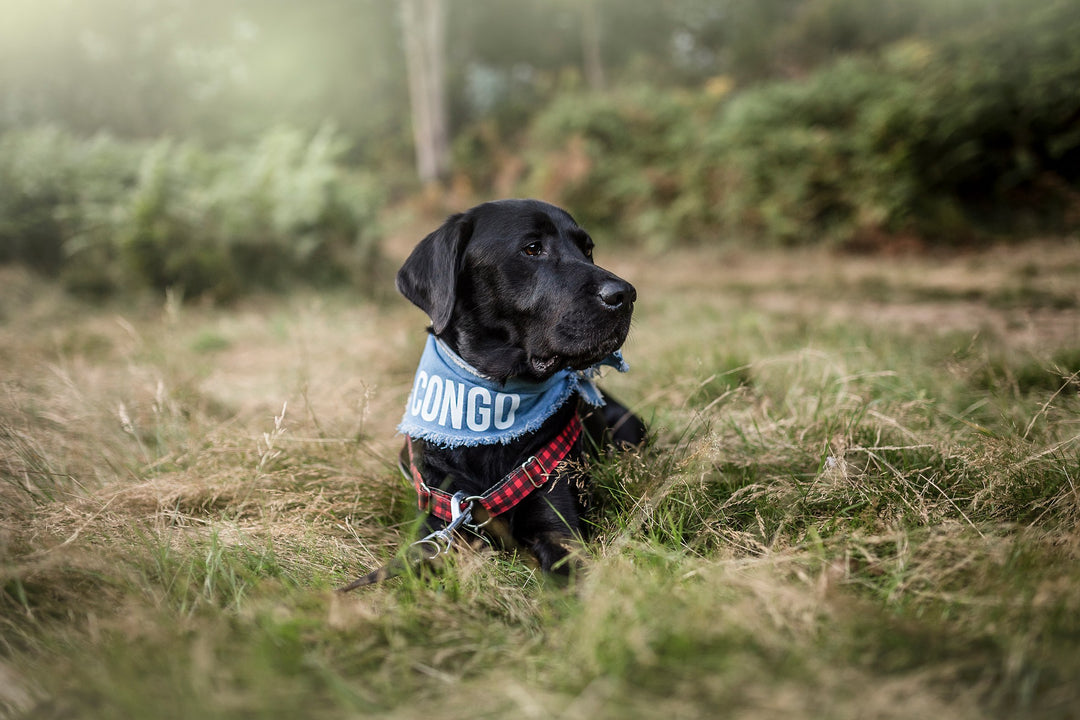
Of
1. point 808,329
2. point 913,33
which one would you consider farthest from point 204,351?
point 913,33

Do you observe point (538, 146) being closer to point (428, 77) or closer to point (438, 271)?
point (428, 77)

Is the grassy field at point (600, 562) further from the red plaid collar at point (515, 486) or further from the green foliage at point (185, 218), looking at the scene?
the green foliage at point (185, 218)

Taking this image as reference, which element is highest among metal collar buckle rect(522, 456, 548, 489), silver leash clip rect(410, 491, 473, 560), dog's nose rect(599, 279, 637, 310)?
dog's nose rect(599, 279, 637, 310)

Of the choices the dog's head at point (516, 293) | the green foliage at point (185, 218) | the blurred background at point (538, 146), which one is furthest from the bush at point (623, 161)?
the dog's head at point (516, 293)

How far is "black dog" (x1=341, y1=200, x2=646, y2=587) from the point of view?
2.07 meters

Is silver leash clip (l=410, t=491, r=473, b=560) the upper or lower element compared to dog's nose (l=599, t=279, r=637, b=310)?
lower

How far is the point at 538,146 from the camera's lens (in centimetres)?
1501

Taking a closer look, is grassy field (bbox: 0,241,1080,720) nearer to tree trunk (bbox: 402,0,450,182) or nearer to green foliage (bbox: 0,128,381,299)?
green foliage (bbox: 0,128,381,299)

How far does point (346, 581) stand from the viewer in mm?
1904

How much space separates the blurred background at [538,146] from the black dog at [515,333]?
17.8 ft

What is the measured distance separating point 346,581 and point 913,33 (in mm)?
18049

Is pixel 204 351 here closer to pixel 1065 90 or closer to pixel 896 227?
pixel 896 227

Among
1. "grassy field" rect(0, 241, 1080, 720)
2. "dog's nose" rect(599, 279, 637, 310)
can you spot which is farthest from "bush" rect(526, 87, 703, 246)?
"dog's nose" rect(599, 279, 637, 310)

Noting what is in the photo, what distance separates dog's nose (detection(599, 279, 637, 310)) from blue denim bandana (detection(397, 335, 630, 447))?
265 mm
